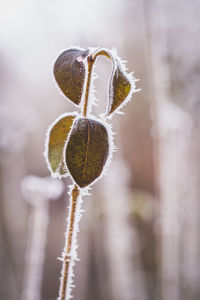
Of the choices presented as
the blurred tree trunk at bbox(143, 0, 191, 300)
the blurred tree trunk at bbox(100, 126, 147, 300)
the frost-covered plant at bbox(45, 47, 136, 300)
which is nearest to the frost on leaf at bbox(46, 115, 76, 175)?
the frost-covered plant at bbox(45, 47, 136, 300)

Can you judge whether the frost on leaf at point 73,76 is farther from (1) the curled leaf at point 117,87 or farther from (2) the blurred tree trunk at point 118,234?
(2) the blurred tree trunk at point 118,234

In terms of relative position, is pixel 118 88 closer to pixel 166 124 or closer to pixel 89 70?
pixel 89 70

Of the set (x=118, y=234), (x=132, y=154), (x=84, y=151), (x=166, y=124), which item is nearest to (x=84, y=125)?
(x=84, y=151)

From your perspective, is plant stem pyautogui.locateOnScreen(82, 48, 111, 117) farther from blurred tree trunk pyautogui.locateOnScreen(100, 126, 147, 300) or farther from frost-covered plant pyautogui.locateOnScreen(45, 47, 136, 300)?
blurred tree trunk pyautogui.locateOnScreen(100, 126, 147, 300)

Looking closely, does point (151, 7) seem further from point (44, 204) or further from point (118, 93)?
point (118, 93)

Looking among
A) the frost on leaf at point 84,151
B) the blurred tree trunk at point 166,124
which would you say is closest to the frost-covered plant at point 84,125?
the frost on leaf at point 84,151
